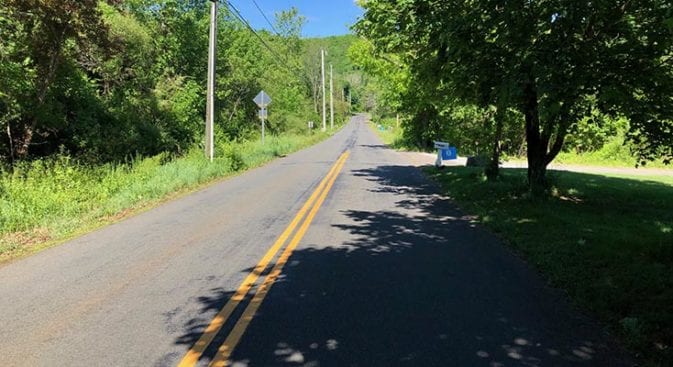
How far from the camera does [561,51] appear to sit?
27.3 ft

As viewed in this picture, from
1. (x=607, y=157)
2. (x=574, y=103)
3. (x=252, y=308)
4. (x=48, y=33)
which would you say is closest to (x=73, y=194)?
(x=48, y=33)

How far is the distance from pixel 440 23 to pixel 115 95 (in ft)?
56.0

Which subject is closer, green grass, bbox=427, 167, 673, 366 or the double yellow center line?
the double yellow center line

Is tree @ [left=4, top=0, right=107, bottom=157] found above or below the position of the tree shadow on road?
above

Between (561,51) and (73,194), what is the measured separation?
10.9 metres

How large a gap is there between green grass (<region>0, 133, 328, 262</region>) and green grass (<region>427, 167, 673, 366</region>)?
7.74 metres

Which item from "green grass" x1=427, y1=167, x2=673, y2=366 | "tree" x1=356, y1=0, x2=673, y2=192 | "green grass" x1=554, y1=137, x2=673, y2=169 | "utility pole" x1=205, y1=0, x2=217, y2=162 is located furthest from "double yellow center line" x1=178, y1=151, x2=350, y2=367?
"green grass" x1=554, y1=137, x2=673, y2=169

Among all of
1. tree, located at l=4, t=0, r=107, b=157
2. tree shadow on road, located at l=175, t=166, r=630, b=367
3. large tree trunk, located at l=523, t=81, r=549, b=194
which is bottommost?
tree shadow on road, located at l=175, t=166, r=630, b=367

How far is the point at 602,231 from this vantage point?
8.12 meters

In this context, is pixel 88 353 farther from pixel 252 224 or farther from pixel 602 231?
pixel 602 231

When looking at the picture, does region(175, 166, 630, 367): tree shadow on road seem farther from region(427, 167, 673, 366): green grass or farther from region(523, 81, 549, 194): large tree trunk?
region(523, 81, 549, 194): large tree trunk

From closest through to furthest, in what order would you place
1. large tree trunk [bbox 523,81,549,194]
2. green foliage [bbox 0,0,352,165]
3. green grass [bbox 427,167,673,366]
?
green grass [bbox 427,167,673,366] → large tree trunk [bbox 523,81,549,194] → green foliage [bbox 0,0,352,165]

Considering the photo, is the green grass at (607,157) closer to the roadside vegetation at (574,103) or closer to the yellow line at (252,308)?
the roadside vegetation at (574,103)

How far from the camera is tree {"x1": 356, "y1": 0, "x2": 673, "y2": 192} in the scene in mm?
8312
